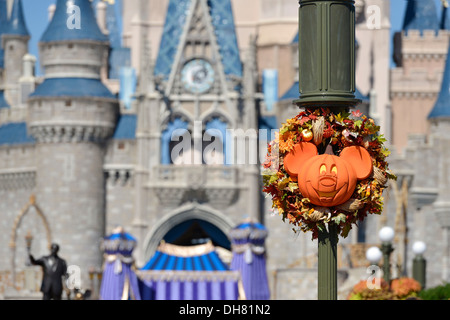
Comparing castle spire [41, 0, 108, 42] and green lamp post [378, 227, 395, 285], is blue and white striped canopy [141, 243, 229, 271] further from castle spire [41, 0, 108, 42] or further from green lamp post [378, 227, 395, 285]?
castle spire [41, 0, 108, 42]

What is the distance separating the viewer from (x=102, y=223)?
50.3 meters

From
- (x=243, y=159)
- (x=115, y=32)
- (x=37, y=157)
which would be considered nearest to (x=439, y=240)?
(x=243, y=159)

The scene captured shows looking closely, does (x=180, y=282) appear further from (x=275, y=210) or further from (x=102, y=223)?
(x=275, y=210)

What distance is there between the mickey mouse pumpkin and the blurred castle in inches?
1470

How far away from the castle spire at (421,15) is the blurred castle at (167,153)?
5124 millimetres

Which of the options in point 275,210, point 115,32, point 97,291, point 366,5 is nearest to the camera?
→ point 275,210

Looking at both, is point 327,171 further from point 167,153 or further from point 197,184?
point 167,153

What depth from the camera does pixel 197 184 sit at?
164ft

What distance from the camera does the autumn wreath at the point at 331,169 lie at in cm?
1076

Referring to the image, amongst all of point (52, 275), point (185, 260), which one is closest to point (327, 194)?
point (52, 275)

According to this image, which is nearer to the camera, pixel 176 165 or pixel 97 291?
pixel 97 291

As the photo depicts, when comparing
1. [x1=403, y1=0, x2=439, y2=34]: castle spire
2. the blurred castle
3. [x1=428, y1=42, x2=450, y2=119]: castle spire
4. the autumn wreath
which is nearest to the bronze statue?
the autumn wreath

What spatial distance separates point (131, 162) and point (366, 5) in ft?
37.4

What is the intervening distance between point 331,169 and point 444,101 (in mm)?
43788
